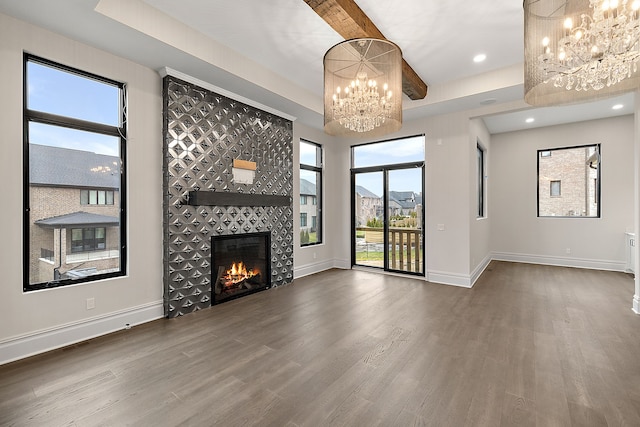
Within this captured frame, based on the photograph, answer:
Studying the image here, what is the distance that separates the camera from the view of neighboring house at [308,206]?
609 cm

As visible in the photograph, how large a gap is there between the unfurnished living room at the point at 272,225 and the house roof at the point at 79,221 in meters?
0.02

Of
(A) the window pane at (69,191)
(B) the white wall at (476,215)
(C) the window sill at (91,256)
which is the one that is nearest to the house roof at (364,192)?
(B) the white wall at (476,215)

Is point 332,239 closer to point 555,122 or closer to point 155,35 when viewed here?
point 155,35

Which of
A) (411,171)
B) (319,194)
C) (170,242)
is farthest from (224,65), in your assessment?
(411,171)

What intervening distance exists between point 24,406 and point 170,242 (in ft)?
6.34

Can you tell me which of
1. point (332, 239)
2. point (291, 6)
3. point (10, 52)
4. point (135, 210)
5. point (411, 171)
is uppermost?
point (291, 6)

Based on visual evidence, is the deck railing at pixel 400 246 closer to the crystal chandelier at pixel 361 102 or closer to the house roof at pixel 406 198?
the house roof at pixel 406 198

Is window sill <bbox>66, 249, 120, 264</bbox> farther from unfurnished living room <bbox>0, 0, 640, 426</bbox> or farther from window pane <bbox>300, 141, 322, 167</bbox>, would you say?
window pane <bbox>300, 141, 322, 167</bbox>

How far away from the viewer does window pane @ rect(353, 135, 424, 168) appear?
593cm

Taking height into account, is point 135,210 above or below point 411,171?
below

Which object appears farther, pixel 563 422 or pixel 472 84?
pixel 472 84

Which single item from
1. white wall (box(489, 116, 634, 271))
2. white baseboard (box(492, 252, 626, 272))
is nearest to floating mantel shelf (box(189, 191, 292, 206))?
white wall (box(489, 116, 634, 271))

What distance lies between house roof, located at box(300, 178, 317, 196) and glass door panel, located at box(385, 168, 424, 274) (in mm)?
1585

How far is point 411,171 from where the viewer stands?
6004mm
